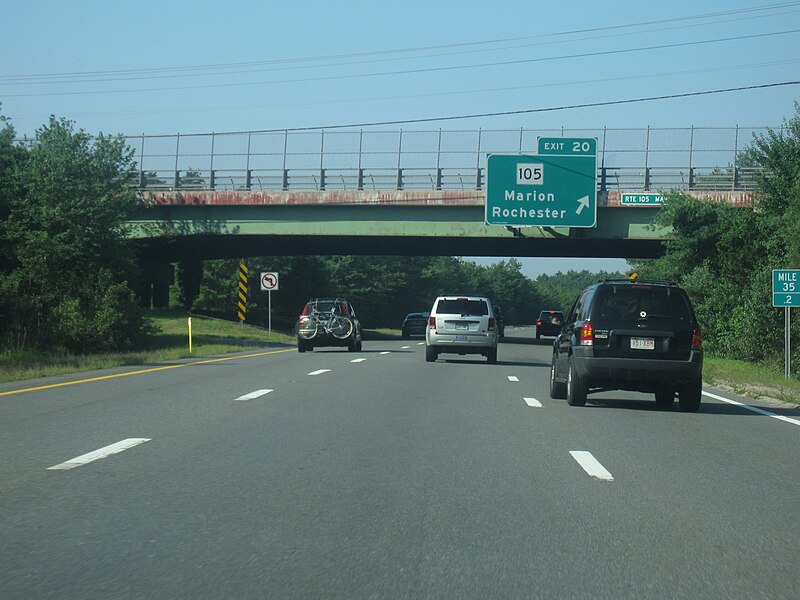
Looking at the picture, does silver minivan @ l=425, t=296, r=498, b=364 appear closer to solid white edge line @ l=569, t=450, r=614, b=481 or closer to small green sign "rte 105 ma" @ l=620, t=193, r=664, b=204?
solid white edge line @ l=569, t=450, r=614, b=481

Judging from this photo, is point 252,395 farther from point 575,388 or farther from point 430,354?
point 430,354

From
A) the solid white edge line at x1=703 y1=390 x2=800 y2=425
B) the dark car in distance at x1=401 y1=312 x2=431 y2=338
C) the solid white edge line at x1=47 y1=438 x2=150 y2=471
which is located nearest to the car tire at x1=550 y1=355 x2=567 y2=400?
the solid white edge line at x1=703 y1=390 x2=800 y2=425

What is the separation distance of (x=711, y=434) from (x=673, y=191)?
120 feet

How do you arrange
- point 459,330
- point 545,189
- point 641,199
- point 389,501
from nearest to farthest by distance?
point 389,501, point 459,330, point 545,189, point 641,199

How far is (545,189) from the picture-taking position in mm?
48906

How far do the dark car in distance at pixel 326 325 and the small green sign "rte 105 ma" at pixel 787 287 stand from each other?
14.8 m

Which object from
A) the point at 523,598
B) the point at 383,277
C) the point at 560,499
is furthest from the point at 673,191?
the point at 383,277

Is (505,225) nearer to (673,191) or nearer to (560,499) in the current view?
(673,191)

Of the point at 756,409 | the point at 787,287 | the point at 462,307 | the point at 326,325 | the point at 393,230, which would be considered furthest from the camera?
A: the point at 393,230

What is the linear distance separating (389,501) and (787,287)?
20.2m

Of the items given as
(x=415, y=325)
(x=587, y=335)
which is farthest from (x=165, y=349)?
(x=587, y=335)

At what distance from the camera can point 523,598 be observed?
5.89m

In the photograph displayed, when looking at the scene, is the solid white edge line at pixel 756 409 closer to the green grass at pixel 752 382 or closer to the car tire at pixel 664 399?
the green grass at pixel 752 382

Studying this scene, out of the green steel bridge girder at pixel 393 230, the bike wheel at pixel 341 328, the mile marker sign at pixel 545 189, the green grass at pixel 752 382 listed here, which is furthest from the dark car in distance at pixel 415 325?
the green grass at pixel 752 382
